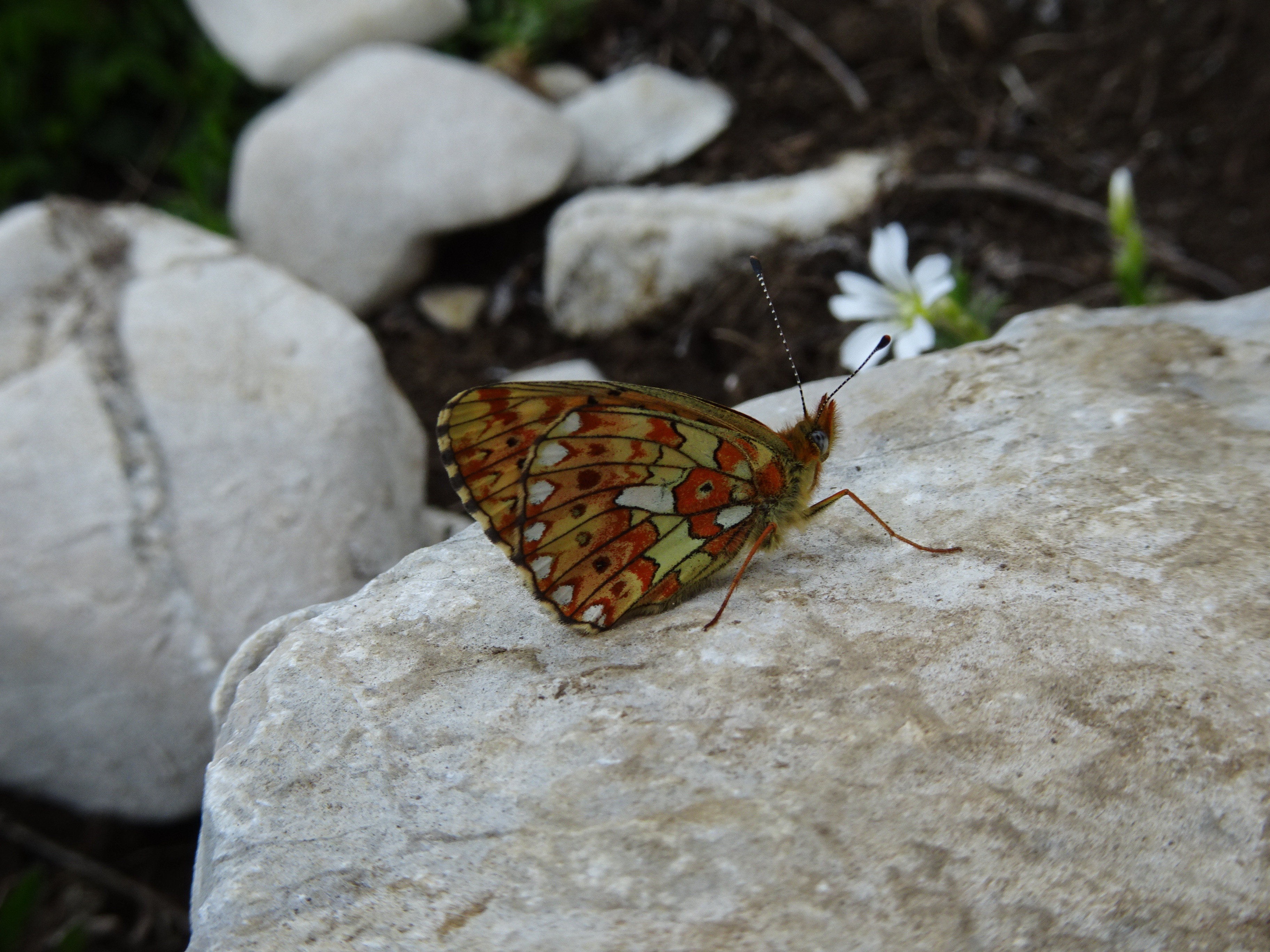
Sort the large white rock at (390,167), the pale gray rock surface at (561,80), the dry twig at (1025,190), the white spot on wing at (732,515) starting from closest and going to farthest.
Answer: the white spot on wing at (732,515), the dry twig at (1025,190), the large white rock at (390,167), the pale gray rock surface at (561,80)

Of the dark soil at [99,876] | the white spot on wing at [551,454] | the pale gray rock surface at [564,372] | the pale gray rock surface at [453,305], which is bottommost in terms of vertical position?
the dark soil at [99,876]

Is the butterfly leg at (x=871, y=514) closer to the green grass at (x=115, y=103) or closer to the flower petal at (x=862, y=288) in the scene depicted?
the flower petal at (x=862, y=288)

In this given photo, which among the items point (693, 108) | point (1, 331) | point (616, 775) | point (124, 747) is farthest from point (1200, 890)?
point (693, 108)

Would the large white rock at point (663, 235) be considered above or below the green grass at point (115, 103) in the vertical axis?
below

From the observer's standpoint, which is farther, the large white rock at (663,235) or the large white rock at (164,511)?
the large white rock at (663,235)

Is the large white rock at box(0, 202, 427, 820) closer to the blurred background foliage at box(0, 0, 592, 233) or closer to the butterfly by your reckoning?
the butterfly

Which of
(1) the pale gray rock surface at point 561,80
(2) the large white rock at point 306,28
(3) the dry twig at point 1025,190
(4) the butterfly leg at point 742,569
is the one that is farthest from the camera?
(1) the pale gray rock surface at point 561,80

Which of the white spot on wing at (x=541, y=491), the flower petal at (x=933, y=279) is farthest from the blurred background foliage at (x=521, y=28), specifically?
the white spot on wing at (x=541, y=491)
